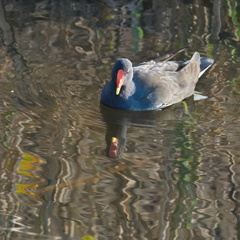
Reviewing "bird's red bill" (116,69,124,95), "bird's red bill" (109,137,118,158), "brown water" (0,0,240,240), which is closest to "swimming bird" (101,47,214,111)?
"bird's red bill" (116,69,124,95)

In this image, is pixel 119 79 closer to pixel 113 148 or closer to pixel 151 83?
pixel 151 83

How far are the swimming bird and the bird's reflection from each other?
0.05m

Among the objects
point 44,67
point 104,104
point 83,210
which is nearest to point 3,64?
point 44,67

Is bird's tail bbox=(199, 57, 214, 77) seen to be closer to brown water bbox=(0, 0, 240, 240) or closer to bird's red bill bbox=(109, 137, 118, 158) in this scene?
brown water bbox=(0, 0, 240, 240)

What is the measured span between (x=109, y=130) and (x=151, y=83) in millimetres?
797

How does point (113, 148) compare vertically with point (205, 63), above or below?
below

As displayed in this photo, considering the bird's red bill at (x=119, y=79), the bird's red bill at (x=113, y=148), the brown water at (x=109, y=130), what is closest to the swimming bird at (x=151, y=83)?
the bird's red bill at (x=119, y=79)

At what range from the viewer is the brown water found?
464cm

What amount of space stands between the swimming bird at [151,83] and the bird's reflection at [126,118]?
5 centimetres

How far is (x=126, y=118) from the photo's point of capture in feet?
21.0

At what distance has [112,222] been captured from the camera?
15.0 feet

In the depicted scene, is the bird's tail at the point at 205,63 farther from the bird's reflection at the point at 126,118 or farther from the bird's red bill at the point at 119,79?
the bird's red bill at the point at 119,79

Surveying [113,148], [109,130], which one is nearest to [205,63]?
[109,130]

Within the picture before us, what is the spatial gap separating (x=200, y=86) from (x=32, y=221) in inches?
125
